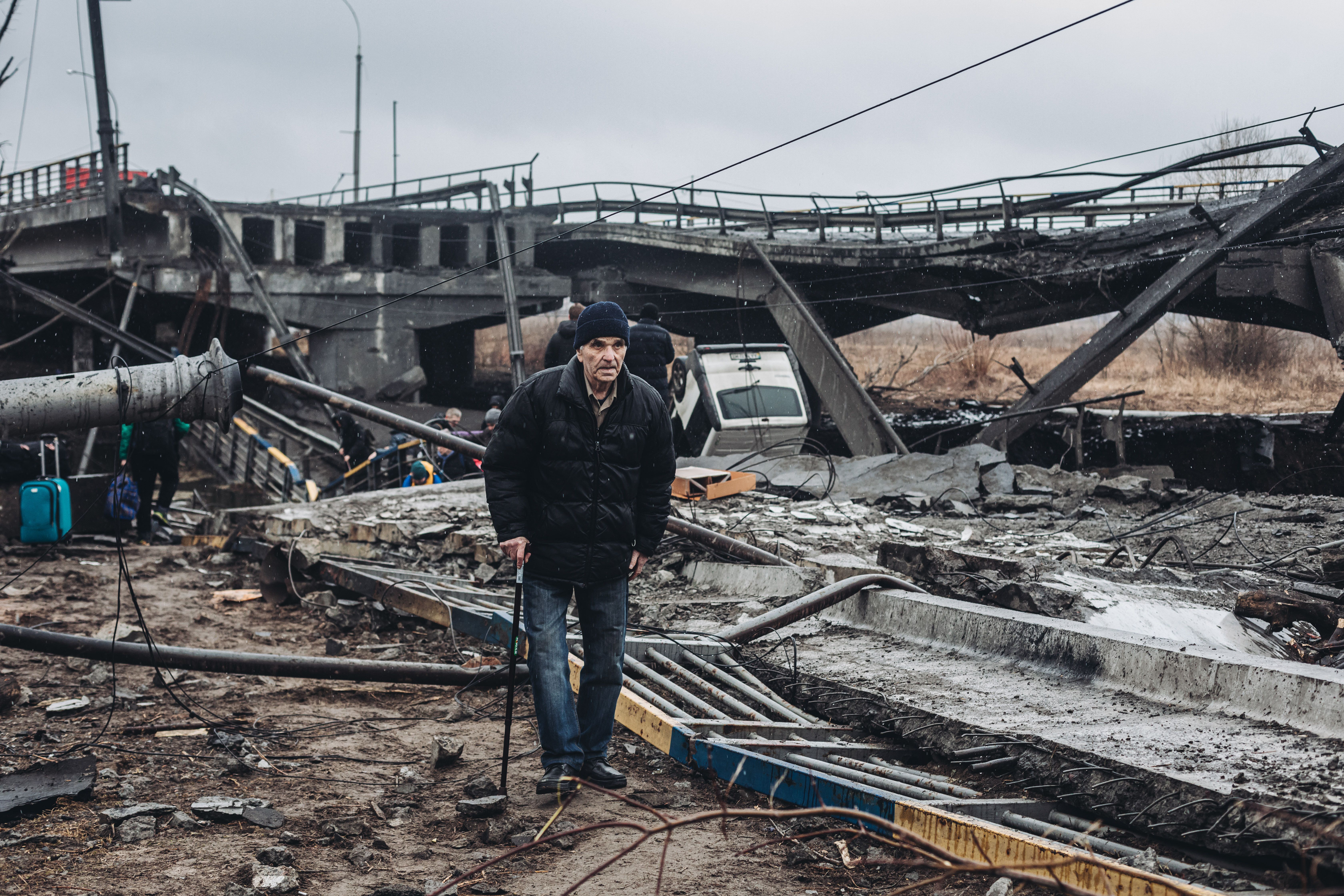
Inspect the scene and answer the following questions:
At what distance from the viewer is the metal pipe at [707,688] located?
4840mm

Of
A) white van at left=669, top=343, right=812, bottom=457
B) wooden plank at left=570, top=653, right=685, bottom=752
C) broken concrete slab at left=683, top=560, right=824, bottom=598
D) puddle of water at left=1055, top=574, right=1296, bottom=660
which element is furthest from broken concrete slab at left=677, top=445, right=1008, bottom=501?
wooden plank at left=570, top=653, right=685, bottom=752

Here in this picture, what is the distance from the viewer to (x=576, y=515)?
4.10m

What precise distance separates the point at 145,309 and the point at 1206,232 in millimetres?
29888

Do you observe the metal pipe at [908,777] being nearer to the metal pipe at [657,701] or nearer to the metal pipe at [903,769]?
the metal pipe at [903,769]

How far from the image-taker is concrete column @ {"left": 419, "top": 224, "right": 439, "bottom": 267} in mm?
34031

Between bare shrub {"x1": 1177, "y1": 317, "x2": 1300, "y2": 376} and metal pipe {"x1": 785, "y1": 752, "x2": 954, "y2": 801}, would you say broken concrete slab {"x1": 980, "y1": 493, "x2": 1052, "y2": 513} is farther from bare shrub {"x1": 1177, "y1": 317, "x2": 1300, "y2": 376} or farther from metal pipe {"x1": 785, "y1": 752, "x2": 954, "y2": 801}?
bare shrub {"x1": 1177, "y1": 317, "x2": 1300, "y2": 376}

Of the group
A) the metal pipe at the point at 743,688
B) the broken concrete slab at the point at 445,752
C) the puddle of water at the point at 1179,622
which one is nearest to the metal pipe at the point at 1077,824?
the metal pipe at the point at 743,688

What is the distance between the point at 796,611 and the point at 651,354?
4593 mm

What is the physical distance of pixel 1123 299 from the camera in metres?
19.8

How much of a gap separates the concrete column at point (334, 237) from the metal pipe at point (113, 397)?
98.2 ft

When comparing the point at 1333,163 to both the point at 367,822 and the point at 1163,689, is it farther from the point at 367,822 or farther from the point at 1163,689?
the point at 367,822

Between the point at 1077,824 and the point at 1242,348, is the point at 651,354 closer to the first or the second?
the point at 1077,824

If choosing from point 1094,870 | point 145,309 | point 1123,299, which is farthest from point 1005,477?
point 145,309

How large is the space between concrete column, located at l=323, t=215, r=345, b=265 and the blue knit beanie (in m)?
32.0
